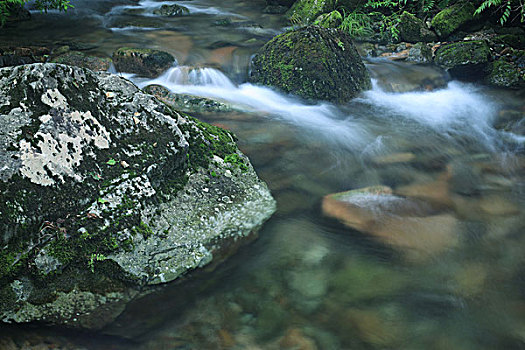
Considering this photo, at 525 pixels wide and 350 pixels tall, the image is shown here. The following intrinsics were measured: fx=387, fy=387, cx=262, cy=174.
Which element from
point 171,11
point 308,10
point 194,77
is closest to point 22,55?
point 194,77

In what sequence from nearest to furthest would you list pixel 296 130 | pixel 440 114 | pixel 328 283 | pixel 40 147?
pixel 40 147
pixel 328 283
pixel 296 130
pixel 440 114

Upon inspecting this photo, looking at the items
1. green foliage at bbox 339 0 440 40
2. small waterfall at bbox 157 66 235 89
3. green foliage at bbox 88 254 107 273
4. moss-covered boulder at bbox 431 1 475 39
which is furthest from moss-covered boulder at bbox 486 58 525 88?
green foliage at bbox 88 254 107 273

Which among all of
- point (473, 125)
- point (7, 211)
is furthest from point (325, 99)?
point (7, 211)

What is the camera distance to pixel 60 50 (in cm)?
881

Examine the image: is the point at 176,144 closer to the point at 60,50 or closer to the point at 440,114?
the point at 440,114

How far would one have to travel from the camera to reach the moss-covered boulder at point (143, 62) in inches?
323

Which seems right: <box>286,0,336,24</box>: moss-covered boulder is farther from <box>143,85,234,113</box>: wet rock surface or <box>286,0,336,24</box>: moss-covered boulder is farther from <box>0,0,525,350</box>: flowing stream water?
<box>143,85,234,113</box>: wet rock surface

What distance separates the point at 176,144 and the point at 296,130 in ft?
9.56

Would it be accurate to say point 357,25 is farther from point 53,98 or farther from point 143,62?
point 53,98

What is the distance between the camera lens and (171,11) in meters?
12.8

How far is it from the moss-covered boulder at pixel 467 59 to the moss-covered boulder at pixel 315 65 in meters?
2.78

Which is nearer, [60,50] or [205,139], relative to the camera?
[205,139]

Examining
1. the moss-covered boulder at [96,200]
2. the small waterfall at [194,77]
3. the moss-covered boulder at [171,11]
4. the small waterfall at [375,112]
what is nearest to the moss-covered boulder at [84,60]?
the small waterfall at [375,112]

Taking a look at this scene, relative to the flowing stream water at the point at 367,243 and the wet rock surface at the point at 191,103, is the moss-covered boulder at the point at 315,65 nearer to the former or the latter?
the flowing stream water at the point at 367,243
